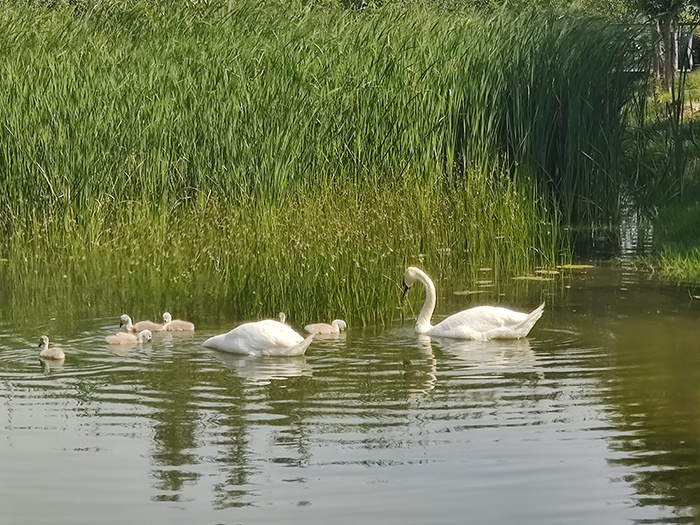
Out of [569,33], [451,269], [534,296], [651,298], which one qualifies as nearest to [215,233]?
[451,269]

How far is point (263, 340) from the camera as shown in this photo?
873 cm

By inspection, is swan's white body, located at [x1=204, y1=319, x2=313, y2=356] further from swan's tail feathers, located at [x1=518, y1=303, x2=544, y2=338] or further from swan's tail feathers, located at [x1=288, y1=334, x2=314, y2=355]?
swan's tail feathers, located at [x1=518, y1=303, x2=544, y2=338]

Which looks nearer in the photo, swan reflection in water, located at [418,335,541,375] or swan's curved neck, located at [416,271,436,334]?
swan reflection in water, located at [418,335,541,375]

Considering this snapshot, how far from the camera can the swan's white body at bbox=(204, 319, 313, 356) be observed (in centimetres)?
869

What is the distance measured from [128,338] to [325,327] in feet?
4.54

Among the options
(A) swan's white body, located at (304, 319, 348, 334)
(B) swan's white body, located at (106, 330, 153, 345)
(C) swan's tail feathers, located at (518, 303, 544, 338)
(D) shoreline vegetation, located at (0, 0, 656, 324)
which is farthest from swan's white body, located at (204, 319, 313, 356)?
(D) shoreline vegetation, located at (0, 0, 656, 324)

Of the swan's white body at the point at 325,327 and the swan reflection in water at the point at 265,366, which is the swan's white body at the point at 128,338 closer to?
the swan reflection in water at the point at 265,366

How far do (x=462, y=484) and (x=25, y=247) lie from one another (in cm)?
839

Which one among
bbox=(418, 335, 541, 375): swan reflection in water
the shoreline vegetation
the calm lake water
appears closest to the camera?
the calm lake water

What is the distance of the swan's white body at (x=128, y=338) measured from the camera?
29.4 feet

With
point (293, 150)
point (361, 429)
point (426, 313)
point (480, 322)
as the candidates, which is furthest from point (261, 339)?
point (293, 150)

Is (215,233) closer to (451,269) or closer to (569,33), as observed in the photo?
(451,269)

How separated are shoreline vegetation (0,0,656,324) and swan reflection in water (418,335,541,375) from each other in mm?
1469

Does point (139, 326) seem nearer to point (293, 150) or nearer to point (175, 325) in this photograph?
point (175, 325)
